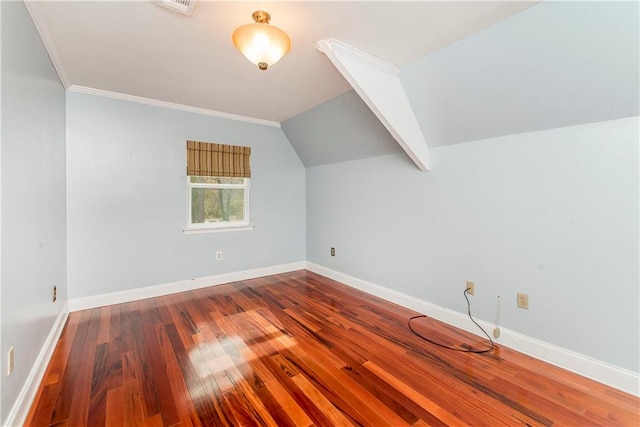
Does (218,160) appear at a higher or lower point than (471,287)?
higher

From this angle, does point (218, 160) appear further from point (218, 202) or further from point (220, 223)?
point (220, 223)

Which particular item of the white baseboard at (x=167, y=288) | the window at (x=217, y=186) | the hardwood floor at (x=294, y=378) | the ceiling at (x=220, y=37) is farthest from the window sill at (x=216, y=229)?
the ceiling at (x=220, y=37)

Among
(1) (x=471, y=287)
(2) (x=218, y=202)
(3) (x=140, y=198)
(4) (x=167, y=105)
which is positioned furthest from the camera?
(2) (x=218, y=202)

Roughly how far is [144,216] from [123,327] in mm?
1237

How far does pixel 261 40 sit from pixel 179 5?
0.51 metres

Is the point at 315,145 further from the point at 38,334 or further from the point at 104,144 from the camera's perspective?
the point at 38,334

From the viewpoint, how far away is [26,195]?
1.64 metres

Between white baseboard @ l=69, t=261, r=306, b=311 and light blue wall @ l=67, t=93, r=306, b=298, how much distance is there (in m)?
0.06

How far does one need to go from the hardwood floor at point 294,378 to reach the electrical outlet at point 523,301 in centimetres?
36

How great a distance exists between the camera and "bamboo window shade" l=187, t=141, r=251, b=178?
3.50 metres

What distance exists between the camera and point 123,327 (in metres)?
2.52

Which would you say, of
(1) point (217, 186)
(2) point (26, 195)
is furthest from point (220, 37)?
(1) point (217, 186)

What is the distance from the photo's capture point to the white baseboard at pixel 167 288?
2.93 m

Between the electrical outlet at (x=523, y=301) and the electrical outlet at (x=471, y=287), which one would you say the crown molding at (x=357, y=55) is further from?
the electrical outlet at (x=523, y=301)
